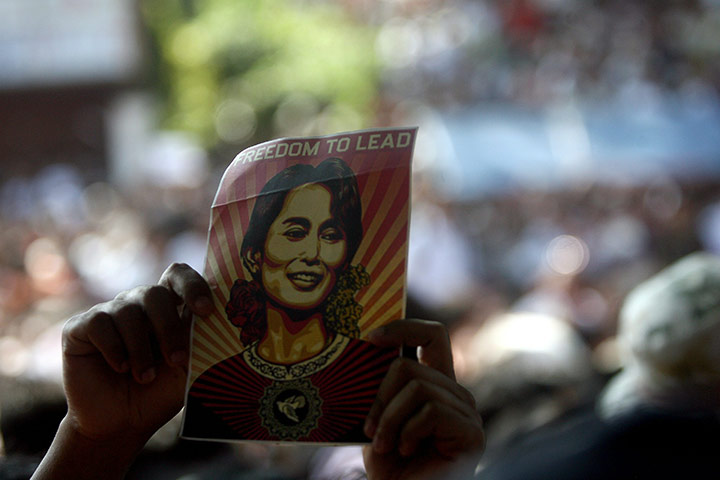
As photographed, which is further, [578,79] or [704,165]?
[578,79]

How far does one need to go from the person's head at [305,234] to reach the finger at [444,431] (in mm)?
198

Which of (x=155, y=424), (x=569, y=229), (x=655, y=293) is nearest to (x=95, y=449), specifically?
(x=155, y=424)

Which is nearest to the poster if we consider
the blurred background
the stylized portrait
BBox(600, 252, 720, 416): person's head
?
the stylized portrait

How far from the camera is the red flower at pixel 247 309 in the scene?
109cm

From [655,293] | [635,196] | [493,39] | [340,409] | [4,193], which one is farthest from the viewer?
[4,193]

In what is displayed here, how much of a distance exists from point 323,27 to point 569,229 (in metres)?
9.28

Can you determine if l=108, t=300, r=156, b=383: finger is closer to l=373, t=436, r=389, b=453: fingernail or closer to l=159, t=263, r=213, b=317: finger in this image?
l=159, t=263, r=213, b=317: finger

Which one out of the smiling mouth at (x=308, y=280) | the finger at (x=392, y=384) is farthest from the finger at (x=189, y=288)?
the finger at (x=392, y=384)

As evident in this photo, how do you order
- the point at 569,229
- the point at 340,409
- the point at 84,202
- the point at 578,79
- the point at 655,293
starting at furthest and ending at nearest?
the point at 84,202 < the point at 578,79 < the point at 569,229 < the point at 655,293 < the point at 340,409

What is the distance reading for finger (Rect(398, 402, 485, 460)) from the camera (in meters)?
1.05

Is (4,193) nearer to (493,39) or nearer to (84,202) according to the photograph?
(84,202)

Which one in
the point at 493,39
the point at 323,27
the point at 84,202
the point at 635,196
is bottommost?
the point at 635,196

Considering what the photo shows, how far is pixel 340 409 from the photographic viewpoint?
1058mm

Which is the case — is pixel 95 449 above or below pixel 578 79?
below
